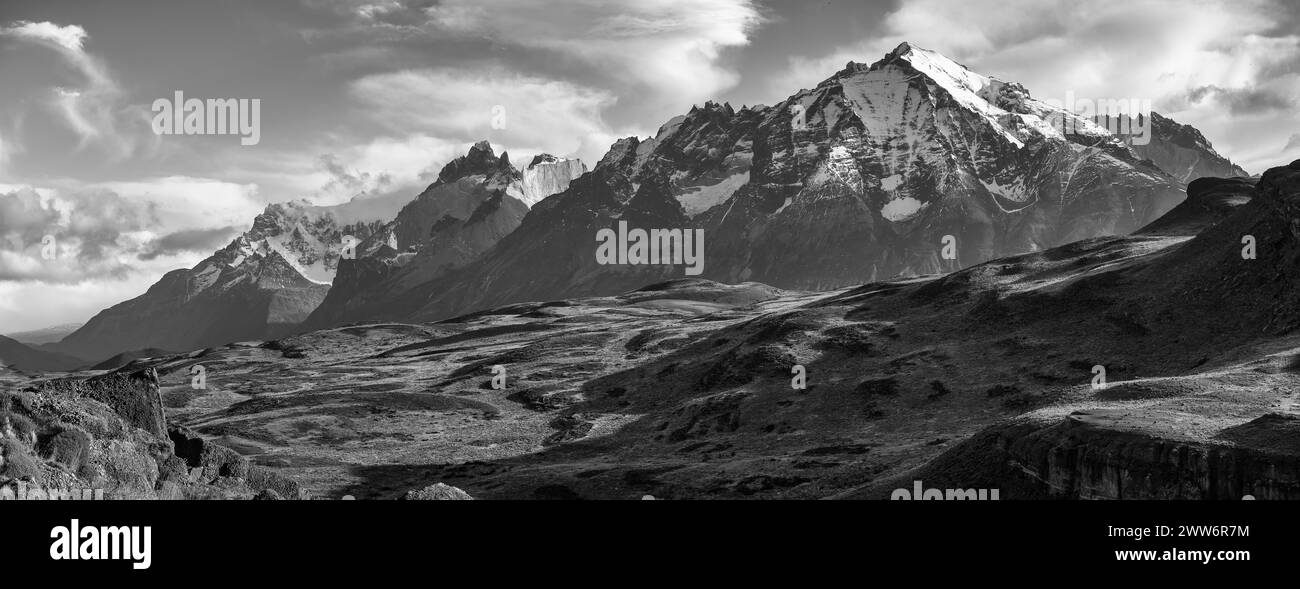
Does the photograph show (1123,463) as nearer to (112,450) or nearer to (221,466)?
(221,466)

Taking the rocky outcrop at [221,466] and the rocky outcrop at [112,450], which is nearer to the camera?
the rocky outcrop at [112,450]

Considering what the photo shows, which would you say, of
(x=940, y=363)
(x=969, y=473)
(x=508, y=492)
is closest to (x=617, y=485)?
(x=508, y=492)

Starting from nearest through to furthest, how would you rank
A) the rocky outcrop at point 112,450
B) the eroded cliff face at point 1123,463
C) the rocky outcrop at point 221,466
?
the rocky outcrop at point 112,450, the rocky outcrop at point 221,466, the eroded cliff face at point 1123,463

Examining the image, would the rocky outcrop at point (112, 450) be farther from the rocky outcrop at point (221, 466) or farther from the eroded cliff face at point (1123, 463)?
the eroded cliff face at point (1123, 463)

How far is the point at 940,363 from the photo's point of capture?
124062 mm

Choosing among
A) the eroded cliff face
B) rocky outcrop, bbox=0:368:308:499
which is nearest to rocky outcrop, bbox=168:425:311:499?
rocky outcrop, bbox=0:368:308:499

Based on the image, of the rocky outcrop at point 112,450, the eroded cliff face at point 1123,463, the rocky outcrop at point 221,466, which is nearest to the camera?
the rocky outcrop at point 112,450

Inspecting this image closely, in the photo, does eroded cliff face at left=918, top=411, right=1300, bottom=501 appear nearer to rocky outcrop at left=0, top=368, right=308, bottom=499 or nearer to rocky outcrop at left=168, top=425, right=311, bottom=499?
rocky outcrop at left=168, top=425, right=311, bottom=499

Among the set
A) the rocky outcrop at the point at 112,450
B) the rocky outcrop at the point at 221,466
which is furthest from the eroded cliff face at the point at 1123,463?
the rocky outcrop at the point at 112,450

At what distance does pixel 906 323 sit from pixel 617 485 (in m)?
74.5

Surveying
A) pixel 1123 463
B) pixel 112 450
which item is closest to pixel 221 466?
pixel 112 450
